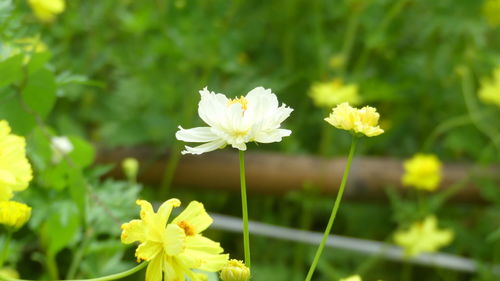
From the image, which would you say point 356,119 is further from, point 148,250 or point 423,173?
point 423,173

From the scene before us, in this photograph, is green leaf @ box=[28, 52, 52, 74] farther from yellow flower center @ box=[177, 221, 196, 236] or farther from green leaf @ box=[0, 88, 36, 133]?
yellow flower center @ box=[177, 221, 196, 236]

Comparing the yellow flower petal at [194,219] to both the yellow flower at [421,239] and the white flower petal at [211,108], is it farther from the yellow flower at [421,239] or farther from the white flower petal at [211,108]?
the yellow flower at [421,239]

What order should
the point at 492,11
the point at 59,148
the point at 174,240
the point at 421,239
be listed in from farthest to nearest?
the point at 492,11 → the point at 421,239 → the point at 59,148 → the point at 174,240

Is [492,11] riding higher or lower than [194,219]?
higher

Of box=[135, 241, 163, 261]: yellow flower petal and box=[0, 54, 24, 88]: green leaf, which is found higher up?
box=[0, 54, 24, 88]: green leaf

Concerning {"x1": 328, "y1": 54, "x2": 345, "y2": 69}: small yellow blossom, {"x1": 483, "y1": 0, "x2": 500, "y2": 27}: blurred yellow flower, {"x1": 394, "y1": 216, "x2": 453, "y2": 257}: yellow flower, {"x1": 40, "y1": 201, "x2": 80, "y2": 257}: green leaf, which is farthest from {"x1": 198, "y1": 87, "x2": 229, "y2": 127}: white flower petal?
{"x1": 483, "y1": 0, "x2": 500, "y2": 27}: blurred yellow flower

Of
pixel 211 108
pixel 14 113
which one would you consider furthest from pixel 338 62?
pixel 211 108
